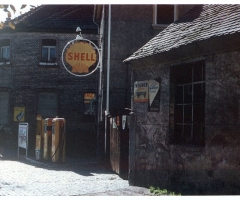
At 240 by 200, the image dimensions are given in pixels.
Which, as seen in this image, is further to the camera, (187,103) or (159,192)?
(187,103)

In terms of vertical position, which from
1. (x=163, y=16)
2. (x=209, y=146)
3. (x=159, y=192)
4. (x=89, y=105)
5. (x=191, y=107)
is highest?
(x=163, y=16)

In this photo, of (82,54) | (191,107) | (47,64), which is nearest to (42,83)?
(47,64)

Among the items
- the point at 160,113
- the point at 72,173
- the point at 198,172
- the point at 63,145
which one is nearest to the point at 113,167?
the point at 72,173

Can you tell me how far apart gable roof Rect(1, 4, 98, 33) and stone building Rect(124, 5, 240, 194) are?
1451 cm

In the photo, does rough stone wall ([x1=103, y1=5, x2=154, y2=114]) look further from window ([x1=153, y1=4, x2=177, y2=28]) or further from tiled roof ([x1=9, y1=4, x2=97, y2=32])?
tiled roof ([x1=9, y1=4, x2=97, y2=32])

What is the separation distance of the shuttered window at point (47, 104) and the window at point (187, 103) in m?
16.0

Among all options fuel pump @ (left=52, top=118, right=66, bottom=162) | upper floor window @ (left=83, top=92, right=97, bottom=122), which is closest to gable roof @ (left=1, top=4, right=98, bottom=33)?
upper floor window @ (left=83, top=92, right=97, bottom=122)

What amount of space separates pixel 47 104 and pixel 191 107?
16.8 metres

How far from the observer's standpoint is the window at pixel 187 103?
30.5 feet

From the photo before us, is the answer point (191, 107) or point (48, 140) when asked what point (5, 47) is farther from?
point (191, 107)

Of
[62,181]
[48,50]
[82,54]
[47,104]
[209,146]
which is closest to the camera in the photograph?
[209,146]

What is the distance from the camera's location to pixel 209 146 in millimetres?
8836

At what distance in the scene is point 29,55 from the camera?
83.8 ft

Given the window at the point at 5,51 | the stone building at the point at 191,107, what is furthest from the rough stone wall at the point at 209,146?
the window at the point at 5,51
